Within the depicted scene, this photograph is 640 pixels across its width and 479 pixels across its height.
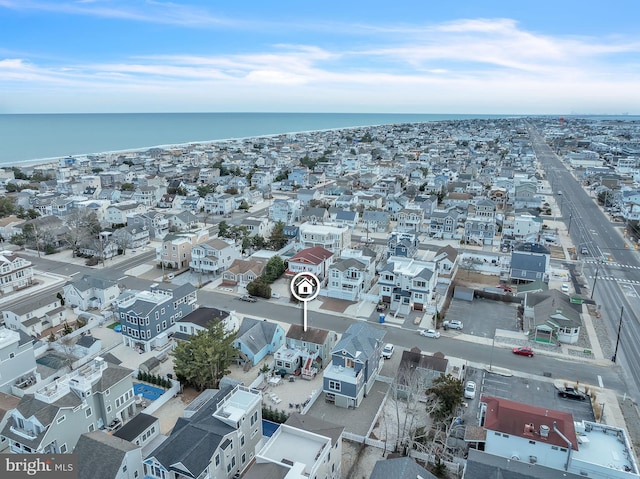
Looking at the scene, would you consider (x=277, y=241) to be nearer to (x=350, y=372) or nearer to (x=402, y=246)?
(x=402, y=246)

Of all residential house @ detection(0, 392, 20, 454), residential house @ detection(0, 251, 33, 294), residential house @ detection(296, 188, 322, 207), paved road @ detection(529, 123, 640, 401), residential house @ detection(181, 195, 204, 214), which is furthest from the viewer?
residential house @ detection(296, 188, 322, 207)

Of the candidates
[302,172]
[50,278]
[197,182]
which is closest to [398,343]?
[50,278]

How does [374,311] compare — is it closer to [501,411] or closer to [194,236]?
[501,411]

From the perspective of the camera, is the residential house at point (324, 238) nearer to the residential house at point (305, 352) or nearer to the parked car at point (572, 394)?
the residential house at point (305, 352)

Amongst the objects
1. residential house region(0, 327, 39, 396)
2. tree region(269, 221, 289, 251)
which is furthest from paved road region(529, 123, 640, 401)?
residential house region(0, 327, 39, 396)

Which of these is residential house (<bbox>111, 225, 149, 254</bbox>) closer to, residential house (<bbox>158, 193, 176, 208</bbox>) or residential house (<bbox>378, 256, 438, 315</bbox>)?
residential house (<bbox>158, 193, 176, 208</bbox>)

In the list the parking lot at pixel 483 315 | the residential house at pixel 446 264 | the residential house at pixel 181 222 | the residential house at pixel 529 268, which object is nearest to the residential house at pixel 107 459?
the parking lot at pixel 483 315

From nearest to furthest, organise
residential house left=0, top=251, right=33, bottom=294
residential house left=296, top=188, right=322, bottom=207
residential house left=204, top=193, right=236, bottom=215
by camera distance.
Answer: residential house left=0, top=251, right=33, bottom=294
residential house left=204, top=193, right=236, bottom=215
residential house left=296, top=188, right=322, bottom=207
